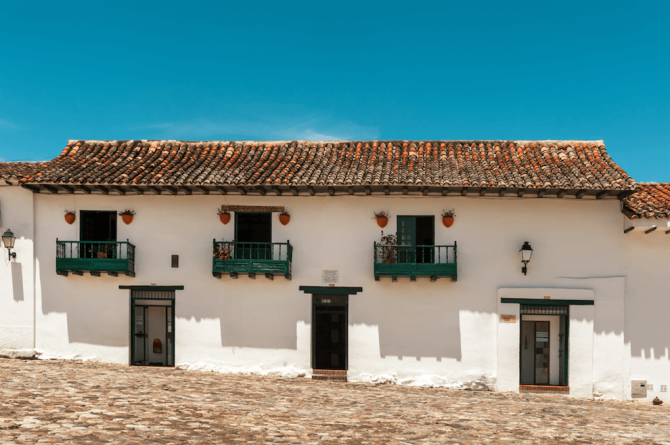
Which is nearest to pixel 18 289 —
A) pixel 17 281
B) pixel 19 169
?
pixel 17 281

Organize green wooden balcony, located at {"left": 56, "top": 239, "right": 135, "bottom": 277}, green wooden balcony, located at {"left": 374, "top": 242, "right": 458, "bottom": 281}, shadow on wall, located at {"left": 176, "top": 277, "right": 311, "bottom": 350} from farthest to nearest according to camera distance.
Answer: shadow on wall, located at {"left": 176, "top": 277, "right": 311, "bottom": 350} < green wooden balcony, located at {"left": 56, "top": 239, "right": 135, "bottom": 277} < green wooden balcony, located at {"left": 374, "top": 242, "right": 458, "bottom": 281}

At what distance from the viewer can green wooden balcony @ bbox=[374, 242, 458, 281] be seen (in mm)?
12742

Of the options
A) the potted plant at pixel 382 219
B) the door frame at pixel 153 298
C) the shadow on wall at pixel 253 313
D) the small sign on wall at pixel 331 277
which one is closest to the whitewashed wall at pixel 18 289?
the door frame at pixel 153 298

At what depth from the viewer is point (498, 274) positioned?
13047 millimetres

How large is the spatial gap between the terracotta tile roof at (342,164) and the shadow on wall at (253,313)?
3183 millimetres

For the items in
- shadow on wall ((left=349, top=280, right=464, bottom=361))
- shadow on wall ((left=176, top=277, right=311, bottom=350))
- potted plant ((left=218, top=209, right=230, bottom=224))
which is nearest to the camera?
shadow on wall ((left=349, top=280, right=464, bottom=361))

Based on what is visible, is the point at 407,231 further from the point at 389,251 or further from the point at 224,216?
the point at 224,216

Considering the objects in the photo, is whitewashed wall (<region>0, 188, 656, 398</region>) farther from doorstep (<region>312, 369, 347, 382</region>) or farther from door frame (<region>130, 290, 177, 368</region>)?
doorstep (<region>312, 369, 347, 382</region>)

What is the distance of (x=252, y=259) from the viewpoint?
13.1 meters

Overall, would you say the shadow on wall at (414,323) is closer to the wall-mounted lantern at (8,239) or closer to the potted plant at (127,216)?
the potted plant at (127,216)

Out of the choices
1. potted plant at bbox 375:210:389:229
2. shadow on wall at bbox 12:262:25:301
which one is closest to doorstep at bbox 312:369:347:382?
potted plant at bbox 375:210:389:229

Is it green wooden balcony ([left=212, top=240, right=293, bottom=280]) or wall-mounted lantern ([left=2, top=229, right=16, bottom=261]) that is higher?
wall-mounted lantern ([left=2, top=229, right=16, bottom=261])

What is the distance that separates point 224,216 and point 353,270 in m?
3.94

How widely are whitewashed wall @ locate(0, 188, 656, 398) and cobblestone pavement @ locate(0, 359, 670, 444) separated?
31.8 inches
